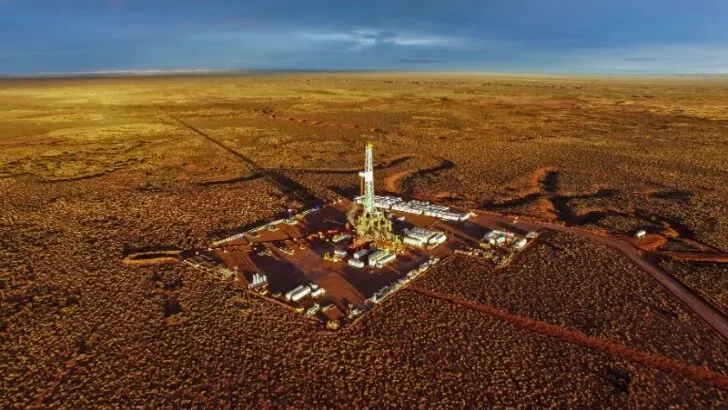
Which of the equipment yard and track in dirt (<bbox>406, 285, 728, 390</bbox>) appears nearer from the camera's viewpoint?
track in dirt (<bbox>406, 285, 728, 390</bbox>)

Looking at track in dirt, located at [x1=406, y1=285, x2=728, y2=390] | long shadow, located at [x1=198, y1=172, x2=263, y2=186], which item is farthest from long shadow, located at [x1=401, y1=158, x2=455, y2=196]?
track in dirt, located at [x1=406, y1=285, x2=728, y2=390]

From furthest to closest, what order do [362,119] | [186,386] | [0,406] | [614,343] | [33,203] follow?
1. [362,119]
2. [33,203]
3. [614,343]
4. [186,386]
5. [0,406]

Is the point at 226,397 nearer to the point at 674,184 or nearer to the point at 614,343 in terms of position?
the point at 614,343

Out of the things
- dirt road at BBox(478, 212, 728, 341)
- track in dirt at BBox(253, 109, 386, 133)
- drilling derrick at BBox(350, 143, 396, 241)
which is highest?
track in dirt at BBox(253, 109, 386, 133)

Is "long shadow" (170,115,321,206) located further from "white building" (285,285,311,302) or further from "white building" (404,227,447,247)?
"white building" (285,285,311,302)

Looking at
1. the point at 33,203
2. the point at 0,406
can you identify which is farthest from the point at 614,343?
the point at 33,203

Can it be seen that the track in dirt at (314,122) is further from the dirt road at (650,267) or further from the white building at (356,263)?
the white building at (356,263)

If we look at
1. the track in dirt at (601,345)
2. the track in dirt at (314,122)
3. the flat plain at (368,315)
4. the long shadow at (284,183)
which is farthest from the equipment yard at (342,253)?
the track in dirt at (314,122)
